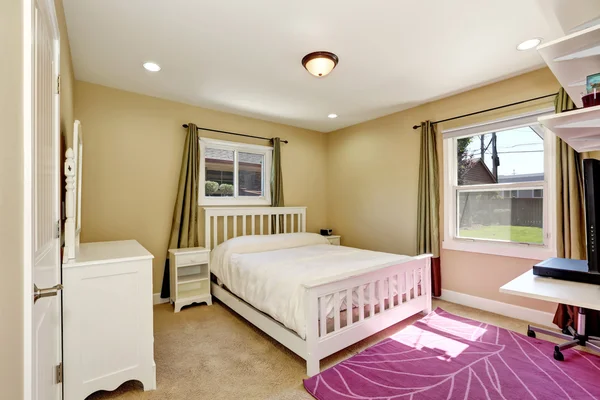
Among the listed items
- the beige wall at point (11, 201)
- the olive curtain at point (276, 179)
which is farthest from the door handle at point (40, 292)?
the olive curtain at point (276, 179)

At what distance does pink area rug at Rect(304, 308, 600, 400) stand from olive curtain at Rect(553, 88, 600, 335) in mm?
413

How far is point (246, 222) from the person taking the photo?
4.18m

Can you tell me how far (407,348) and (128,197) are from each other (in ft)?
10.7

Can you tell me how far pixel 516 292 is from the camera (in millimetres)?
1372

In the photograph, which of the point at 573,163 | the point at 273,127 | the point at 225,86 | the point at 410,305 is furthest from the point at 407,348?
the point at 273,127

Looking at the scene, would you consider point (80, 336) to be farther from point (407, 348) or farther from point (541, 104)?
point (541, 104)

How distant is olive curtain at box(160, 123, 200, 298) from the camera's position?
351cm

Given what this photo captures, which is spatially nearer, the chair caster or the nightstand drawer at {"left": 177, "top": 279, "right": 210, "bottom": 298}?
the chair caster

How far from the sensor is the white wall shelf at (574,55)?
113cm

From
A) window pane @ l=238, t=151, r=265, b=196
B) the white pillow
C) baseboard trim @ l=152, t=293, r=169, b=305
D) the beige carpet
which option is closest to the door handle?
the beige carpet

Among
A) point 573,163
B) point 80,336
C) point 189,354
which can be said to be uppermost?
point 573,163

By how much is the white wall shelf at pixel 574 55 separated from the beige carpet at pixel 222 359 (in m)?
2.20

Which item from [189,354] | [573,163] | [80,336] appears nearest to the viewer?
[80,336]

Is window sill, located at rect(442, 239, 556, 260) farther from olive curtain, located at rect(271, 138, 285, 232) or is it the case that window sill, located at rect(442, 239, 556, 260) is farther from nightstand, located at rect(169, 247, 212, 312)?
nightstand, located at rect(169, 247, 212, 312)
